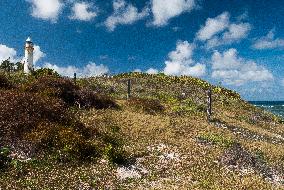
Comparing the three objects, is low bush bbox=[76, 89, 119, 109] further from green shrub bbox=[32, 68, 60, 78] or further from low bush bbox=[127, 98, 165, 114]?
green shrub bbox=[32, 68, 60, 78]

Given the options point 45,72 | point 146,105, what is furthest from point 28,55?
point 146,105

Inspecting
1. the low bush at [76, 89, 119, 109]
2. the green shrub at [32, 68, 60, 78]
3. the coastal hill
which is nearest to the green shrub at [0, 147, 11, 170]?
the coastal hill

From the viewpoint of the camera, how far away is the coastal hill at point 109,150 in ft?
58.1

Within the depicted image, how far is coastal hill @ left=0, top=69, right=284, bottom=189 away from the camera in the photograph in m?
17.7

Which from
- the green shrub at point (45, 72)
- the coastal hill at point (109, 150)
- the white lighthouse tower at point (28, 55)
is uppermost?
the white lighthouse tower at point (28, 55)

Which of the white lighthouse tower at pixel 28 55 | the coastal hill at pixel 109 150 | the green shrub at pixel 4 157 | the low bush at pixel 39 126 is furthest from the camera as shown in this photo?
the white lighthouse tower at pixel 28 55

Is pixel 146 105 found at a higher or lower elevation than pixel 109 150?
higher

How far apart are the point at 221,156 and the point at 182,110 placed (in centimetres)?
1583

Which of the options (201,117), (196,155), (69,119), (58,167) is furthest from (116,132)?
(201,117)

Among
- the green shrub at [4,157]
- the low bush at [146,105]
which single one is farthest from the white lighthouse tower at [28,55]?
the green shrub at [4,157]

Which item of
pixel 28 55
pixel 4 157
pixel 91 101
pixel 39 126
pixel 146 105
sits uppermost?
pixel 28 55

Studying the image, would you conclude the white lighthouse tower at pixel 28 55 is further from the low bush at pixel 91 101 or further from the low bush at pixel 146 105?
the low bush at pixel 91 101

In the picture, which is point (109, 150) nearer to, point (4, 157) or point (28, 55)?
point (4, 157)

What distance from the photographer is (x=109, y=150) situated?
1984 centimetres
